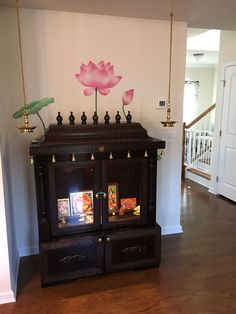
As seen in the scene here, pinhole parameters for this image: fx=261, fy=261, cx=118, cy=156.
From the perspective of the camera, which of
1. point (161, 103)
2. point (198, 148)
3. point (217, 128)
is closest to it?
point (161, 103)

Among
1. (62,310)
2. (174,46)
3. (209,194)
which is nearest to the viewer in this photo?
(62,310)

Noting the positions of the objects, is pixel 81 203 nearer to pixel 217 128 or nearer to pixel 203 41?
pixel 217 128

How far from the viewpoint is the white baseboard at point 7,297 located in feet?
6.40

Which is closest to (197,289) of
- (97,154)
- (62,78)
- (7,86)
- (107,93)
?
(97,154)

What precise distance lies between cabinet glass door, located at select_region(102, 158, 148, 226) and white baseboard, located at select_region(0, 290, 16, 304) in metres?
0.88

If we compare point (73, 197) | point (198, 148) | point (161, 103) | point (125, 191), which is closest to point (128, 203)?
point (125, 191)

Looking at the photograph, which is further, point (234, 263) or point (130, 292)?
point (234, 263)

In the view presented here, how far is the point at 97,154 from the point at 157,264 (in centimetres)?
115

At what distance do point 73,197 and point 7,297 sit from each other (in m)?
0.88

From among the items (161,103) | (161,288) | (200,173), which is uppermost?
(161,103)

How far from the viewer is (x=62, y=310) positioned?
1888 millimetres

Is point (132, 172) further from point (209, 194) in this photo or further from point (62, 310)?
point (209, 194)

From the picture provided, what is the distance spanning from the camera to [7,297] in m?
1.96

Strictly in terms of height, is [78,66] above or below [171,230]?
above
